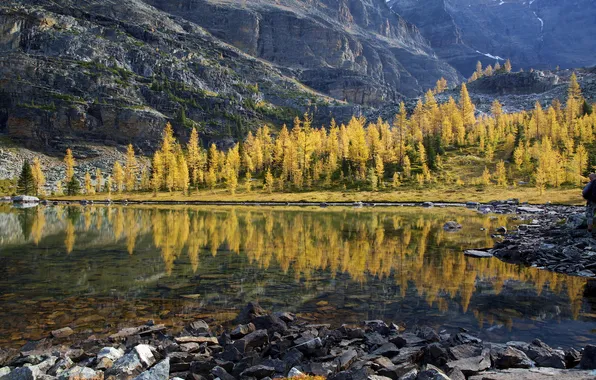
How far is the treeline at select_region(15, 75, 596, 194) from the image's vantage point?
118m

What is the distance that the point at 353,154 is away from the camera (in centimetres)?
13000

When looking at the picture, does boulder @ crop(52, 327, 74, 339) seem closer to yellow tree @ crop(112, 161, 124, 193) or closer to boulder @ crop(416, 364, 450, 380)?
boulder @ crop(416, 364, 450, 380)

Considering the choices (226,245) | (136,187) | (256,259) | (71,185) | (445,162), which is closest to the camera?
(256,259)

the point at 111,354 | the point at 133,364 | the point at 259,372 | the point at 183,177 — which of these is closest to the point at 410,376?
the point at 259,372

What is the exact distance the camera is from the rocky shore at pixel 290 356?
29.6 ft

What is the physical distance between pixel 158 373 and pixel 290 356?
322 cm

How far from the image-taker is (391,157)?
13175 cm

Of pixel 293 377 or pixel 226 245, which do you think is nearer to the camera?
pixel 293 377

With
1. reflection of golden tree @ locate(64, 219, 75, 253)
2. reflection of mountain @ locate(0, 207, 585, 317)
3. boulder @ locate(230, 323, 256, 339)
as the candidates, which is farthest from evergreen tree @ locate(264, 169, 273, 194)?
boulder @ locate(230, 323, 256, 339)

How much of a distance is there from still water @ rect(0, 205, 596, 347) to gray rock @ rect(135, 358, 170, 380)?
5062mm

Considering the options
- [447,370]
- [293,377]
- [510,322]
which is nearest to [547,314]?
[510,322]

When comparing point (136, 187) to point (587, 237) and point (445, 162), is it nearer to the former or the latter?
point (445, 162)

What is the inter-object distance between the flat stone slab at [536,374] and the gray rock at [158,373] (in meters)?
6.93

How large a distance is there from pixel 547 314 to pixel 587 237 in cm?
1688
